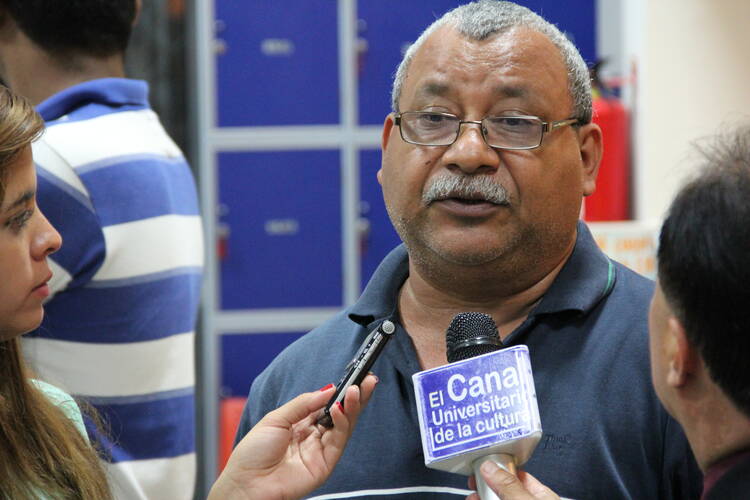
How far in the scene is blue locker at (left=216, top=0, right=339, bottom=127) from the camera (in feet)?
13.6

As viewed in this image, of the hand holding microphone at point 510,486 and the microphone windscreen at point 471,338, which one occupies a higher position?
the microphone windscreen at point 471,338

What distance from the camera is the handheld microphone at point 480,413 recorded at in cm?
104

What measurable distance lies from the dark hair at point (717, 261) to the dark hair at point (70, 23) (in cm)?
126

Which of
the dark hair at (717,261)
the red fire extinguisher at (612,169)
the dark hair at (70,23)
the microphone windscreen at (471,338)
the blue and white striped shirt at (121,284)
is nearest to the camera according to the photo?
the dark hair at (717,261)

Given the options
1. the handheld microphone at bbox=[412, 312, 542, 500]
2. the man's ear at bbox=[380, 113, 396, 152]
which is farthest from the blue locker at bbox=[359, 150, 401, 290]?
the handheld microphone at bbox=[412, 312, 542, 500]

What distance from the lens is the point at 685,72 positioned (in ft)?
11.4

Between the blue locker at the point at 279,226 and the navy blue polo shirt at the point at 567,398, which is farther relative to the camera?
the blue locker at the point at 279,226

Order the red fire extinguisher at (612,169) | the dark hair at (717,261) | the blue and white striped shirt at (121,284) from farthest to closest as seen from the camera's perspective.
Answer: the red fire extinguisher at (612,169) → the blue and white striped shirt at (121,284) → the dark hair at (717,261)

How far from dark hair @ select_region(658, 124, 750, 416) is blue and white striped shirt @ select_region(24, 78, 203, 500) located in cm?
106

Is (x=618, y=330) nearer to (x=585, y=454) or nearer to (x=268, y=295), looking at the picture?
(x=585, y=454)

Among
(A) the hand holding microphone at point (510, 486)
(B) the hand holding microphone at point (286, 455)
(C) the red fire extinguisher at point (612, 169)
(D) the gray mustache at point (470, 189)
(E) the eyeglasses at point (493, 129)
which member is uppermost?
(E) the eyeglasses at point (493, 129)

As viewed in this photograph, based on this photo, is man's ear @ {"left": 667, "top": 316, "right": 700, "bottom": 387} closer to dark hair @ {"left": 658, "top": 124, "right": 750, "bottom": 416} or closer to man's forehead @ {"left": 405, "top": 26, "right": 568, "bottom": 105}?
dark hair @ {"left": 658, "top": 124, "right": 750, "bottom": 416}

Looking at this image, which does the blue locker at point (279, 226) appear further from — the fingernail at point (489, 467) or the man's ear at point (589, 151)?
the fingernail at point (489, 467)

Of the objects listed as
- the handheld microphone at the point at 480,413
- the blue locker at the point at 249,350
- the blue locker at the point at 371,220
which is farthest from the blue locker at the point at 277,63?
the handheld microphone at the point at 480,413
